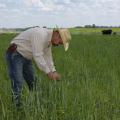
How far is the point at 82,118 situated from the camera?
17.3ft

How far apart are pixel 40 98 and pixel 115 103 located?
127 centimetres

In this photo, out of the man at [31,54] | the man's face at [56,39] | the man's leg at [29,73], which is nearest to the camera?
the man's face at [56,39]

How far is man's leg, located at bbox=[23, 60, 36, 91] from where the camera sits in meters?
6.39

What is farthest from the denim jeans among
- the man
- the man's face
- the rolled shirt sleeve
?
the man's face

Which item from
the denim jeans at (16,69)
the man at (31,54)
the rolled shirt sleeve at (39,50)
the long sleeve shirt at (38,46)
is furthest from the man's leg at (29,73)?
the rolled shirt sleeve at (39,50)

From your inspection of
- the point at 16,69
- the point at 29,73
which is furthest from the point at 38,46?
the point at 29,73

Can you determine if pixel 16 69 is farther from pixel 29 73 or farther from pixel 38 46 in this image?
pixel 38 46

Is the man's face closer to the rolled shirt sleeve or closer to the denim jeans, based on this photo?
the rolled shirt sleeve

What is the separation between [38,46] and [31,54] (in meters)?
0.51

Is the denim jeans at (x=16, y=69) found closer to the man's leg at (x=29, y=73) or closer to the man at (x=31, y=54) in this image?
the man at (x=31, y=54)

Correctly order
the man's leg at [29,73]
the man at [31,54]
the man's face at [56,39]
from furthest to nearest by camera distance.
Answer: the man's leg at [29,73], the man at [31,54], the man's face at [56,39]

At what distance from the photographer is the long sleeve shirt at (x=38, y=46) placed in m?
5.57

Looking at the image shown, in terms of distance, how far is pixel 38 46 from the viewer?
5551mm

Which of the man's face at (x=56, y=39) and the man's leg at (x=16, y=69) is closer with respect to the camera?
the man's face at (x=56, y=39)
